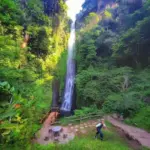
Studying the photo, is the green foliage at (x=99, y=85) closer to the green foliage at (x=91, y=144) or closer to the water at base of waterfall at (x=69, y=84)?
the water at base of waterfall at (x=69, y=84)

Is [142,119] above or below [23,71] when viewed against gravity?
below

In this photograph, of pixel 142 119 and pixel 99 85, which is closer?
pixel 142 119

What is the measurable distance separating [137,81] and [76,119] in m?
6.70

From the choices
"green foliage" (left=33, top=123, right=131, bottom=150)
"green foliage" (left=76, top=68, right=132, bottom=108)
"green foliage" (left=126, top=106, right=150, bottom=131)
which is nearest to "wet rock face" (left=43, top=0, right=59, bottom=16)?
"green foliage" (left=76, top=68, right=132, bottom=108)

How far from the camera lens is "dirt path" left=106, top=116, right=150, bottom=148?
29.0ft

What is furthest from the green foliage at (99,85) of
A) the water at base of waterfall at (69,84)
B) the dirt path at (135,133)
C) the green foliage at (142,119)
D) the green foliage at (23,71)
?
the green foliage at (23,71)

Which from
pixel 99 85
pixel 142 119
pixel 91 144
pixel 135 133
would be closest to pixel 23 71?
pixel 91 144

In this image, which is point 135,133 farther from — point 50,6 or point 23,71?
point 50,6

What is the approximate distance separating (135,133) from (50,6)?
2172 centimetres

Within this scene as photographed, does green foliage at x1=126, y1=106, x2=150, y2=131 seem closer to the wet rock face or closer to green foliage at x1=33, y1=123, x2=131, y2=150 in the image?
green foliage at x1=33, y1=123, x2=131, y2=150

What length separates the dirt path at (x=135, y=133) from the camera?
8.83 m

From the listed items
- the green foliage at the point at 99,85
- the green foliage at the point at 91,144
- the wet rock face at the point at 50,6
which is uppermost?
the wet rock face at the point at 50,6

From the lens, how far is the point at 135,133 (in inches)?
387

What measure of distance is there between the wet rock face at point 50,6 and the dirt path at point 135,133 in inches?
763
